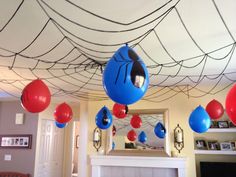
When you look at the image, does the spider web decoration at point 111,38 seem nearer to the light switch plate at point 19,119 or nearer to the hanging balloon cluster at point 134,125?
the hanging balloon cluster at point 134,125

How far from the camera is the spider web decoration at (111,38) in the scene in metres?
1.48

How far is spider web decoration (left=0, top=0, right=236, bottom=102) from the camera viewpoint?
4.84 ft

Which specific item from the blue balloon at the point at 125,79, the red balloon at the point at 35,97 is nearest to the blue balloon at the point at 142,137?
the red balloon at the point at 35,97

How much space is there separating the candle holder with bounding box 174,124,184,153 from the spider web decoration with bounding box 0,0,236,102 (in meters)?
0.86

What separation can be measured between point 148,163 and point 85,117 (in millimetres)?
1357

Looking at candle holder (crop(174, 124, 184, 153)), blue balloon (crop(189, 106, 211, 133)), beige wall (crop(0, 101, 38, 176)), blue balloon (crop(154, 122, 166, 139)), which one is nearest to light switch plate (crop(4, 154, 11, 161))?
beige wall (crop(0, 101, 38, 176))

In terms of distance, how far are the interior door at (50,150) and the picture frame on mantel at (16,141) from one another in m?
0.26

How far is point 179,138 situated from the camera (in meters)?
3.40

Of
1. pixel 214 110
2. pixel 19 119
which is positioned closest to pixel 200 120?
pixel 214 110

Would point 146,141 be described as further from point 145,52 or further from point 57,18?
point 57,18

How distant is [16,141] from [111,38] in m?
3.66

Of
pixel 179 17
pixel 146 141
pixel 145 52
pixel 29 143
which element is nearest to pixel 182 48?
pixel 145 52

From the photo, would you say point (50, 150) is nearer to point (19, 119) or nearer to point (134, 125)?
point (19, 119)

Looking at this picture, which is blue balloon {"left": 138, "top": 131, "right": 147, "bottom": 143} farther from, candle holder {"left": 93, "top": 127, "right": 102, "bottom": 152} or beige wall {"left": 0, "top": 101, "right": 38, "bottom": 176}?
beige wall {"left": 0, "top": 101, "right": 38, "bottom": 176}
